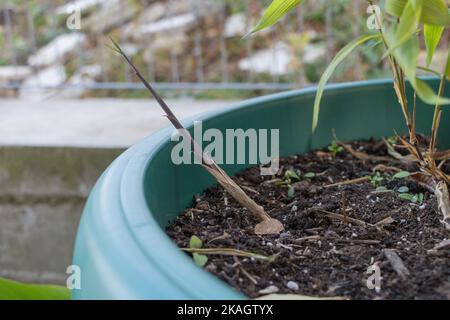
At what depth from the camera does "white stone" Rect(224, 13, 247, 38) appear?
3016mm

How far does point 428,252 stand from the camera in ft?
1.77

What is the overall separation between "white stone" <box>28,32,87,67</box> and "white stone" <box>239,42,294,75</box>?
87cm

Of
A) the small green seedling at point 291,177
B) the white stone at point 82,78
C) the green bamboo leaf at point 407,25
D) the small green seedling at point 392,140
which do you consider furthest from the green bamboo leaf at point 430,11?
the white stone at point 82,78

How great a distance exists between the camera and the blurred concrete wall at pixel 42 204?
5.20ft

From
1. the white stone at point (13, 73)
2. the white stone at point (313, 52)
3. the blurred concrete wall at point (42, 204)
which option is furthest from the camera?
the white stone at point (13, 73)

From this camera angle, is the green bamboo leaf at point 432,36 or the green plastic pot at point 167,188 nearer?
the green plastic pot at point 167,188

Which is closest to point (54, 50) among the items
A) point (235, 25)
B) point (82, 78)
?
point (82, 78)

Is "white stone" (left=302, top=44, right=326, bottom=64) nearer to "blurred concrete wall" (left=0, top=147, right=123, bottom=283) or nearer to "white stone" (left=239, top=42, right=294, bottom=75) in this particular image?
"white stone" (left=239, top=42, right=294, bottom=75)

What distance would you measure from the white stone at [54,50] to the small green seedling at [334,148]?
97.6 inches

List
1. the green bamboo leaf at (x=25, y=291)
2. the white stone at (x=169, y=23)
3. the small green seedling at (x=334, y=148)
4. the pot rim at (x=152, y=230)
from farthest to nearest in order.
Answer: the white stone at (x=169, y=23) → the small green seedling at (x=334, y=148) → the green bamboo leaf at (x=25, y=291) → the pot rim at (x=152, y=230)

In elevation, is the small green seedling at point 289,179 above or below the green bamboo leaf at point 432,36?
below

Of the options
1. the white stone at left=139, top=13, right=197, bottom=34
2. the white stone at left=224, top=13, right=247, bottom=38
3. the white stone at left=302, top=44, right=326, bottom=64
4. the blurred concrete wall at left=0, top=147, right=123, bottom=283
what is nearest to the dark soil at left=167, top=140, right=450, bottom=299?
the blurred concrete wall at left=0, top=147, right=123, bottom=283

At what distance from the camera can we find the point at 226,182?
0.58m

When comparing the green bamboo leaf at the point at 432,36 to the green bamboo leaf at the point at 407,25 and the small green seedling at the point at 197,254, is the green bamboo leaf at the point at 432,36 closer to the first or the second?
the green bamboo leaf at the point at 407,25
